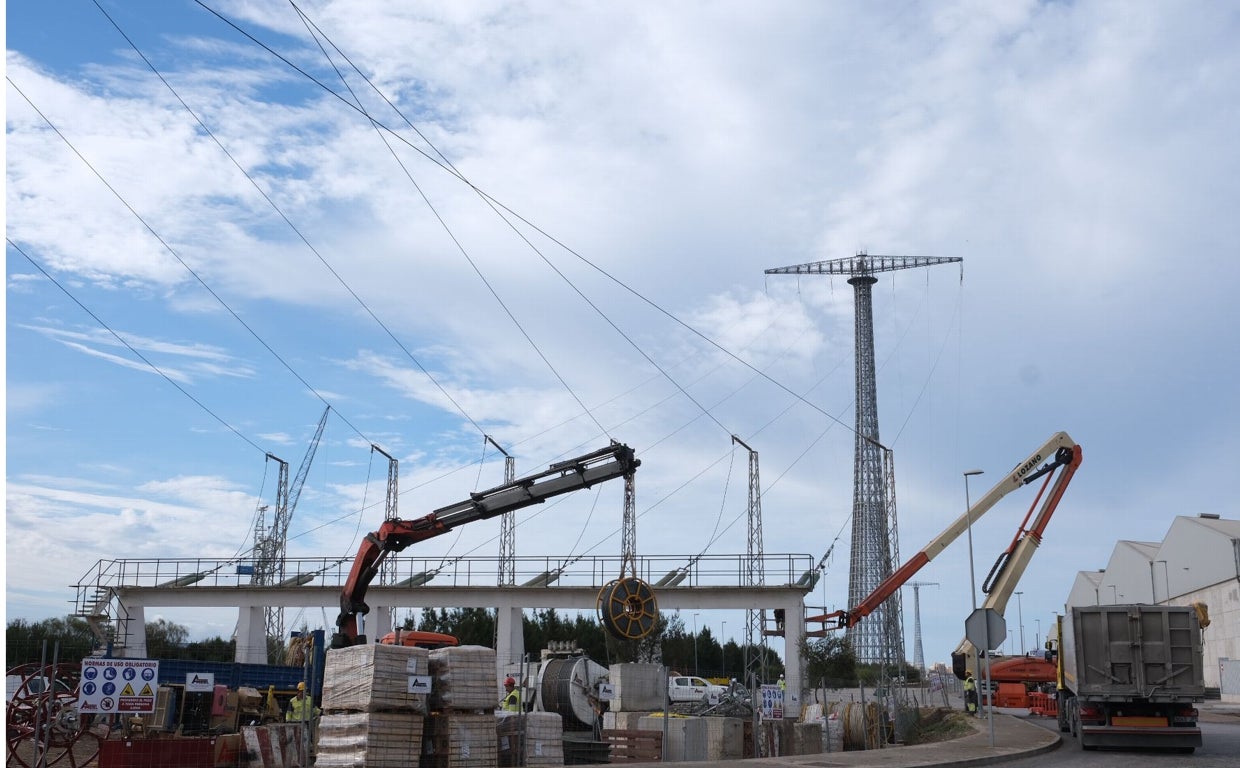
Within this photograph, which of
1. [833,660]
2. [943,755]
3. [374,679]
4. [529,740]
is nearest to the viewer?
[374,679]

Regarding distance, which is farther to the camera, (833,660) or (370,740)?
(833,660)

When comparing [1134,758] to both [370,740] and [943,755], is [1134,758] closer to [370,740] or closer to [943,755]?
[943,755]

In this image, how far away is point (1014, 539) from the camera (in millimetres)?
37656

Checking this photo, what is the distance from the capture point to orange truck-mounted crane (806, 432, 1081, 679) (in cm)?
3703

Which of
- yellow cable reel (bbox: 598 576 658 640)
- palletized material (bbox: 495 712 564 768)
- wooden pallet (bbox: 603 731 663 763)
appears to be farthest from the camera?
yellow cable reel (bbox: 598 576 658 640)

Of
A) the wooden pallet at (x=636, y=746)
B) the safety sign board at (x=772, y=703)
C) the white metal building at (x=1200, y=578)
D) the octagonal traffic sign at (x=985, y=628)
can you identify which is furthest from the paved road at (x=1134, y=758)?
the white metal building at (x=1200, y=578)

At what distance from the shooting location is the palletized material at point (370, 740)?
17.0 m

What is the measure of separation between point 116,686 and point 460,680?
17.8 ft

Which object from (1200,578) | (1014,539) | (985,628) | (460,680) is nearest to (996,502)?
(1014,539)

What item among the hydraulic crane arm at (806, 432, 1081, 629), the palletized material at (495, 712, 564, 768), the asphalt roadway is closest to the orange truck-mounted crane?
the hydraulic crane arm at (806, 432, 1081, 629)

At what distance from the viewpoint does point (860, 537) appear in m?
72.1

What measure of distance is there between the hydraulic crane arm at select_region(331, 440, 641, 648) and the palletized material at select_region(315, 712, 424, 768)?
8510 millimetres

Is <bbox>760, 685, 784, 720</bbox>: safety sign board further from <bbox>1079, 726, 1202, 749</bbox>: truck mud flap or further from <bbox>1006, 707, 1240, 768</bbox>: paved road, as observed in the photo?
<bbox>1079, 726, 1202, 749</bbox>: truck mud flap

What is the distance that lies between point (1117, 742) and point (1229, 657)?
47053 mm
